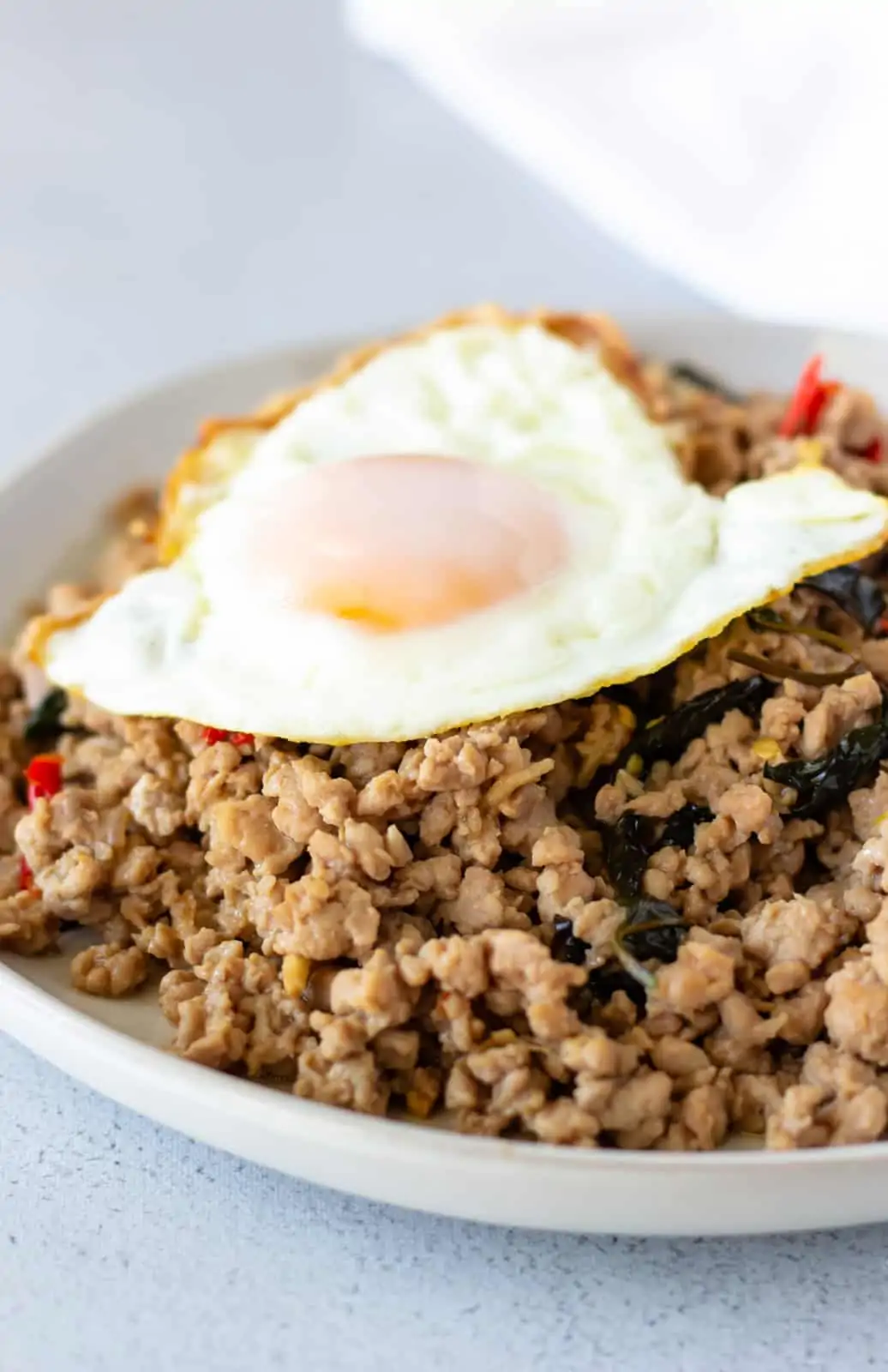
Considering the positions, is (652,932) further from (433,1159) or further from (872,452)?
(872,452)

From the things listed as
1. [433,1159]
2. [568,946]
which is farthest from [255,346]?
[433,1159]

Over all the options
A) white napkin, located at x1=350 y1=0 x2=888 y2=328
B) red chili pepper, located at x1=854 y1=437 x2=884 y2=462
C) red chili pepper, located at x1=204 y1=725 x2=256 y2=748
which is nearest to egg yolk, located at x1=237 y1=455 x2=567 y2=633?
red chili pepper, located at x1=204 y1=725 x2=256 y2=748

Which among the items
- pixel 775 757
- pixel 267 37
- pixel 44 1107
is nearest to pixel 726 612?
pixel 775 757

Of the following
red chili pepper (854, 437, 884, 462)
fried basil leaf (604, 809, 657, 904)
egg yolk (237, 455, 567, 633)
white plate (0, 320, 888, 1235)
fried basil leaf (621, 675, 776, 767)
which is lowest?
white plate (0, 320, 888, 1235)

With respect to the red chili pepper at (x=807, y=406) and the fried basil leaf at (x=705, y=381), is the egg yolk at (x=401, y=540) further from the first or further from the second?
the fried basil leaf at (x=705, y=381)

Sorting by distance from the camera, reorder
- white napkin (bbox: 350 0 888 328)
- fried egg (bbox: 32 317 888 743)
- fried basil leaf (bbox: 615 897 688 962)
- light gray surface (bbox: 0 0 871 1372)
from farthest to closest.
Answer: white napkin (bbox: 350 0 888 328)
fried egg (bbox: 32 317 888 743)
fried basil leaf (bbox: 615 897 688 962)
light gray surface (bbox: 0 0 871 1372)

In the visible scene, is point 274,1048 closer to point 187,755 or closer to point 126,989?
point 126,989

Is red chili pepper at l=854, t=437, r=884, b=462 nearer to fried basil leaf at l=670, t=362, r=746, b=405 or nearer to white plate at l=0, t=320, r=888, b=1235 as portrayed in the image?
fried basil leaf at l=670, t=362, r=746, b=405
